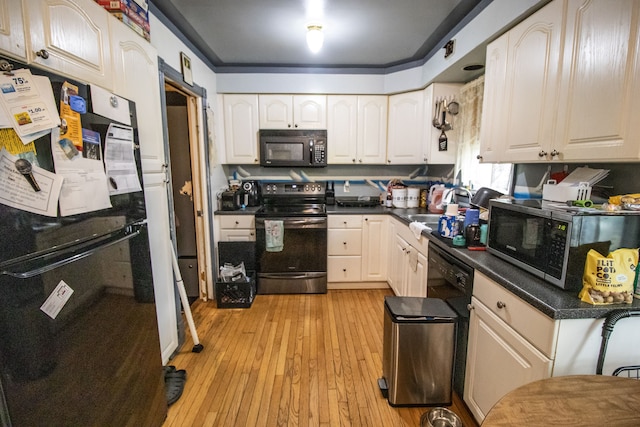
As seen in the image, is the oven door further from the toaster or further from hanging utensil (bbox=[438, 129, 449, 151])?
hanging utensil (bbox=[438, 129, 449, 151])

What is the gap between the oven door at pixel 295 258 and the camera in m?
3.16

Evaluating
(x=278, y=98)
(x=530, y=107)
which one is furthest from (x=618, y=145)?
(x=278, y=98)

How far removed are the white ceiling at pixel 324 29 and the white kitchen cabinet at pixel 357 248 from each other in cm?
168

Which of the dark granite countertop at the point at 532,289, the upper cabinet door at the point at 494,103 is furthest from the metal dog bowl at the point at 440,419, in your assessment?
the upper cabinet door at the point at 494,103

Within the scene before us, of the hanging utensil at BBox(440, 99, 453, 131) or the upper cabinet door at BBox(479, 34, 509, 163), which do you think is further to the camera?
the hanging utensil at BBox(440, 99, 453, 131)

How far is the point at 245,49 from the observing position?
112 inches

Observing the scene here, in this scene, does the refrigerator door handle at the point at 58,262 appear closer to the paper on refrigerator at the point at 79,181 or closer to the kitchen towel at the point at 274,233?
the paper on refrigerator at the point at 79,181

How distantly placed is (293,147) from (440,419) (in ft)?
9.13

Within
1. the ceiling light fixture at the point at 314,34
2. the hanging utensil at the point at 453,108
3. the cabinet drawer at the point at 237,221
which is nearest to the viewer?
the ceiling light fixture at the point at 314,34

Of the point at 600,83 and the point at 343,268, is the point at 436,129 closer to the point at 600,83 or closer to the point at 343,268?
the point at 343,268

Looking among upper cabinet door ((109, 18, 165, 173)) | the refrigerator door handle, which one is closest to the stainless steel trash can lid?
the refrigerator door handle

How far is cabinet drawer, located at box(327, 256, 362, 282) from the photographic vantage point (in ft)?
10.9

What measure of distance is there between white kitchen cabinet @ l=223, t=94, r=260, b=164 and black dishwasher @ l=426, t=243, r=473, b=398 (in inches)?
93.6

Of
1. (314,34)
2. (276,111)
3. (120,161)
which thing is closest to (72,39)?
(120,161)
